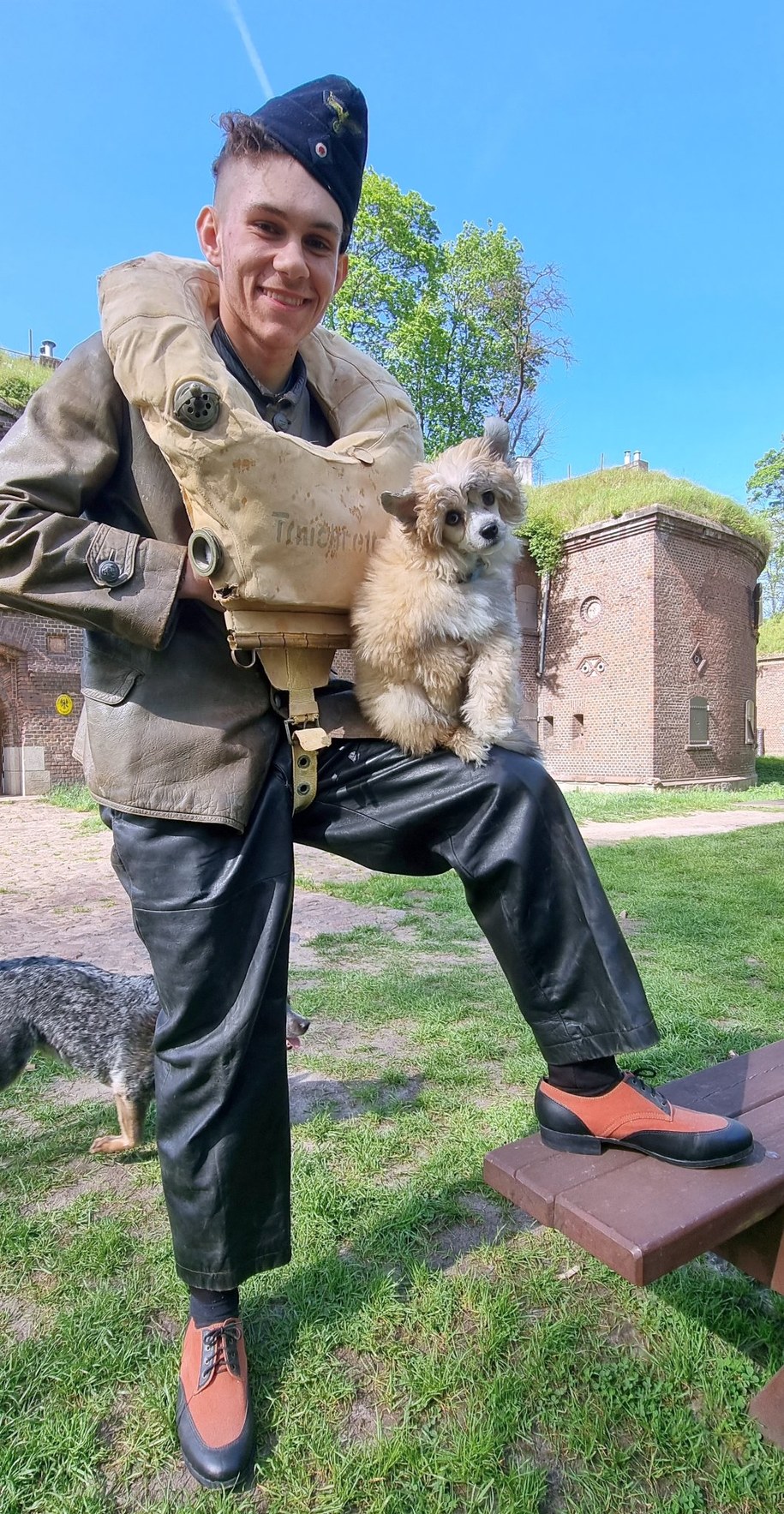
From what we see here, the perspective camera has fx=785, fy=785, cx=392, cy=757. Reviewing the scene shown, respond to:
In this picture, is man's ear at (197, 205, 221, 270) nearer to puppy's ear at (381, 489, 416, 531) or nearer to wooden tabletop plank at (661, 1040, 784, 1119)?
puppy's ear at (381, 489, 416, 531)

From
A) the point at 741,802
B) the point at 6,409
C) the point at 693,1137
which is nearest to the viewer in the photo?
the point at 693,1137

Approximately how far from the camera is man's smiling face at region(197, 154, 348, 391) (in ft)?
5.59

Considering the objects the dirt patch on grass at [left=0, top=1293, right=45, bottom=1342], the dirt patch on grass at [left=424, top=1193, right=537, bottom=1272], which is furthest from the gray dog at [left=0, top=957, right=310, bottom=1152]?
the dirt patch on grass at [left=424, top=1193, right=537, bottom=1272]

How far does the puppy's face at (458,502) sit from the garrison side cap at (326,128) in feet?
2.07

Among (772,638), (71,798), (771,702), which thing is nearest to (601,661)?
(71,798)

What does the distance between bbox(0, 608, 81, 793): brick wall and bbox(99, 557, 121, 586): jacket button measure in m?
16.2

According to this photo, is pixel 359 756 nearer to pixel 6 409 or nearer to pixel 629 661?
pixel 6 409

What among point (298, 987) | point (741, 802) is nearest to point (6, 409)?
point (298, 987)

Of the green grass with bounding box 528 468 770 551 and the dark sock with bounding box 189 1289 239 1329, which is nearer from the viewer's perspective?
the dark sock with bounding box 189 1289 239 1329

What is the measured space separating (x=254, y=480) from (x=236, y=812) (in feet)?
2.41

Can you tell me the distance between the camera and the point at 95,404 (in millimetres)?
1778

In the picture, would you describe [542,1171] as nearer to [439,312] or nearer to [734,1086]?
[734,1086]

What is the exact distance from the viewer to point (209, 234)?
187cm

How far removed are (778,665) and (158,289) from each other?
40.0m
